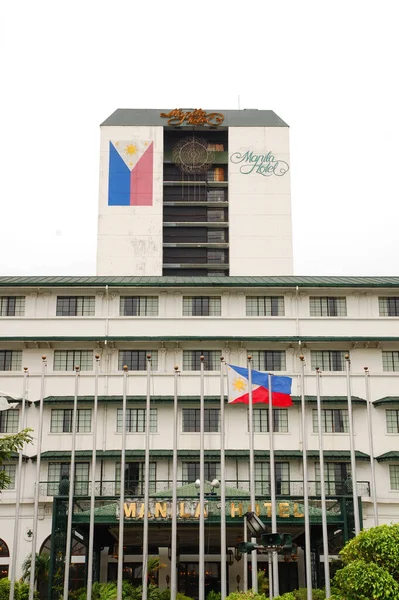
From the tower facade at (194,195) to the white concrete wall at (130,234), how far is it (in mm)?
112

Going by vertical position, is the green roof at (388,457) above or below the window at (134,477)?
above

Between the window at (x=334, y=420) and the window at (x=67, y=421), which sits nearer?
the window at (x=67, y=421)

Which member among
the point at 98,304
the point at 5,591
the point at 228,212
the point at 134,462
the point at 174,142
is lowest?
the point at 5,591

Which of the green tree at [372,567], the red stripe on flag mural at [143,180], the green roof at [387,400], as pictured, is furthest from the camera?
the red stripe on flag mural at [143,180]

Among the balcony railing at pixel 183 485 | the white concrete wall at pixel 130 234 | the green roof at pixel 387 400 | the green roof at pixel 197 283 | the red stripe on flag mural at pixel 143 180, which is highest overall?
the red stripe on flag mural at pixel 143 180

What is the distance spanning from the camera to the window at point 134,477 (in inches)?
2146

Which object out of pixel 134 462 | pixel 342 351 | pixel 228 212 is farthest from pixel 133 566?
pixel 228 212

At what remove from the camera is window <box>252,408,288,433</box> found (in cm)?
5703

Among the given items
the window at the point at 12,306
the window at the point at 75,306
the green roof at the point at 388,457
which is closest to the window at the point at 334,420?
the green roof at the point at 388,457

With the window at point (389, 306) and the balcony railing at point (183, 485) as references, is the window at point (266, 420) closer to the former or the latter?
the balcony railing at point (183, 485)

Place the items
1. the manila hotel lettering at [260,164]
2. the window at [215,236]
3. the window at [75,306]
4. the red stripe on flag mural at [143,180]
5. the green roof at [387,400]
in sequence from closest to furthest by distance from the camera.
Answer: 1. the green roof at [387,400]
2. the window at [75,306]
3. the red stripe on flag mural at [143,180]
4. the window at [215,236]
5. the manila hotel lettering at [260,164]

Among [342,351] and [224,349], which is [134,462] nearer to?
[224,349]

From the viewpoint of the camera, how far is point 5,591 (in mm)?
46000

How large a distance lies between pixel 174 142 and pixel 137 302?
146 ft
